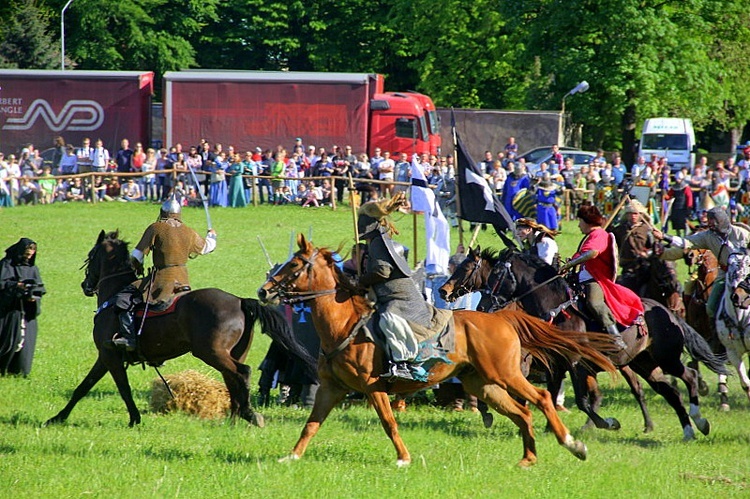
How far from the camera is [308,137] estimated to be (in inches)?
1399

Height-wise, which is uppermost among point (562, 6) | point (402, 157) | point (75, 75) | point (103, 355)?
point (562, 6)

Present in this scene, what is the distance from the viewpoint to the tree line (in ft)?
132

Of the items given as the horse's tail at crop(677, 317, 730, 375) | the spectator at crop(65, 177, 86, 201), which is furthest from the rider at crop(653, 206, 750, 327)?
the spectator at crop(65, 177, 86, 201)

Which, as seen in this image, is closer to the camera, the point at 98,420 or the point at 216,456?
the point at 216,456

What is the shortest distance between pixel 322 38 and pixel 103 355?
143 ft

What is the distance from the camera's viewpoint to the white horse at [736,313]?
453 inches

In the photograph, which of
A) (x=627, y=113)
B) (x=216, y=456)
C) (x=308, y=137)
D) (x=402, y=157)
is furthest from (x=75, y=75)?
(x=216, y=456)

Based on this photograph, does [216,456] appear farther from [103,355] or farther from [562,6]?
[562,6]

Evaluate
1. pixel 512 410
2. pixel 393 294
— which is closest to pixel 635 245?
pixel 512 410

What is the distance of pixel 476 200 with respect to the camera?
46.9 ft

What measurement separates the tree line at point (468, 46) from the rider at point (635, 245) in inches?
1056

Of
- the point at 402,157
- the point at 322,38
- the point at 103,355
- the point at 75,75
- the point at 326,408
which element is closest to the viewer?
the point at 326,408

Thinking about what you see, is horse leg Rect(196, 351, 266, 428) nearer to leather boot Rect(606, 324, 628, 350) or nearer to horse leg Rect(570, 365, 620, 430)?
horse leg Rect(570, 365, 620, 430)

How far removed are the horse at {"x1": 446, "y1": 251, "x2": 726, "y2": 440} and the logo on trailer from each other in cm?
2651
